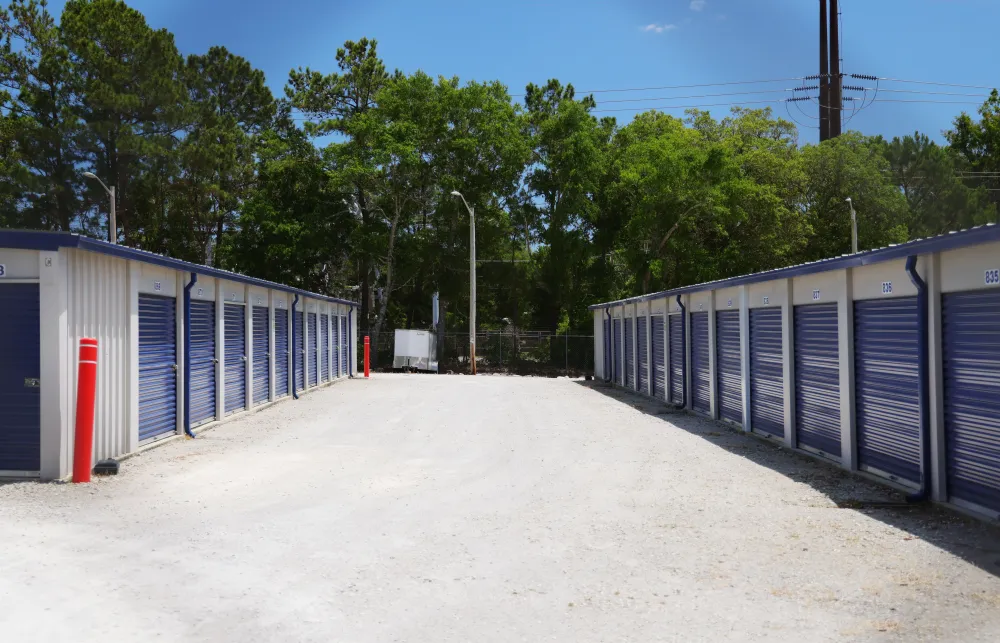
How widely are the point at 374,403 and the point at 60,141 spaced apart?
1023 inches

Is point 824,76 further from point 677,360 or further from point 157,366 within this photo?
point 157,366

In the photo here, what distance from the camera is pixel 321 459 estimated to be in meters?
12.0

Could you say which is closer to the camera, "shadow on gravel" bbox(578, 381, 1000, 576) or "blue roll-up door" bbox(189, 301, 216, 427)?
"shadow on gravel" bbox(578, 381, 1000, 576)

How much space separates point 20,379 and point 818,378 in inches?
424

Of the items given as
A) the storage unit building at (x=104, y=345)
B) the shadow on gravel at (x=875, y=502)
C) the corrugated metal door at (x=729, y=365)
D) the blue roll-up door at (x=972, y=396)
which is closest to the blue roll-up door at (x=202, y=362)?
the storage unit building at (x=104, y=345)

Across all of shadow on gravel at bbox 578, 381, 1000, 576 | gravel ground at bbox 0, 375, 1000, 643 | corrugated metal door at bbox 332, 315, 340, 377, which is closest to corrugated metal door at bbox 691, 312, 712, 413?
shadow on gravel at bbox 578, 381, 1000, 576

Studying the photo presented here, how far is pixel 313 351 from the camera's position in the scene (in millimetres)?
25969

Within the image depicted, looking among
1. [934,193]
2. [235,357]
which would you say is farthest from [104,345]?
[934,193]

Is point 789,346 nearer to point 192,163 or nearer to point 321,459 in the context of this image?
point 321,459

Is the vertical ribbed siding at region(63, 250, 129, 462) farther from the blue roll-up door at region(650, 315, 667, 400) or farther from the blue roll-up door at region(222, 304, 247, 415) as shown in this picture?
the blue roll-up door at region(650, 315, 667, 400)

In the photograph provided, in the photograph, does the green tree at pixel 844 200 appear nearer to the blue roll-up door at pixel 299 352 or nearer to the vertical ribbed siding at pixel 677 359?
the vertical ribbed siding at pixel 677 359

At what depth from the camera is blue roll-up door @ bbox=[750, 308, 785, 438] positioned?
13656 mm

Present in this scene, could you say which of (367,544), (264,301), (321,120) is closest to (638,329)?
(264,301)

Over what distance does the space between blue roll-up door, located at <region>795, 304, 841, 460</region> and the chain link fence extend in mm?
27599
